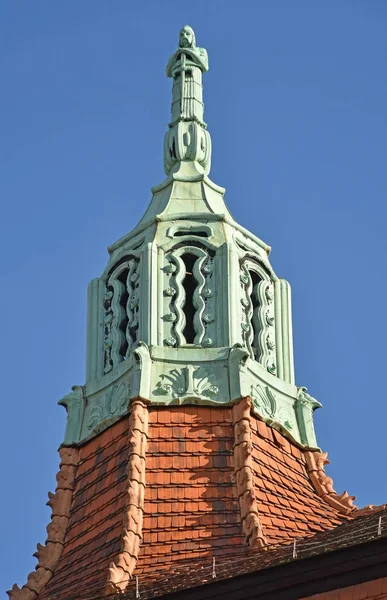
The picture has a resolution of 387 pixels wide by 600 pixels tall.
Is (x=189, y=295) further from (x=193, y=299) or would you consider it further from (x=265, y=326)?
(x=265, y=326)

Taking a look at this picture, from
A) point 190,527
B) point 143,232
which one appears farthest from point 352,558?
point 143,232

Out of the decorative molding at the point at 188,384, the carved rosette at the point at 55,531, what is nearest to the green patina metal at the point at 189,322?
the decorative molding at the point at 188,384

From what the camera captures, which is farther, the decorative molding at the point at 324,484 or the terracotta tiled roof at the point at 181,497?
the decorative molding at the point at 324,484

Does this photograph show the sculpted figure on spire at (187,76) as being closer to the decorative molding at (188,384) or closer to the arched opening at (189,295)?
the arched opening at (189,295)

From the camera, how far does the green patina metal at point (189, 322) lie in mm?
50938

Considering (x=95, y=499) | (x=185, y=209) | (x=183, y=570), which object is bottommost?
(x=183, y=570)

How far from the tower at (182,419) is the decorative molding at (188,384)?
3 centimetres

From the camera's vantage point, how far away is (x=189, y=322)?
52.5 metres

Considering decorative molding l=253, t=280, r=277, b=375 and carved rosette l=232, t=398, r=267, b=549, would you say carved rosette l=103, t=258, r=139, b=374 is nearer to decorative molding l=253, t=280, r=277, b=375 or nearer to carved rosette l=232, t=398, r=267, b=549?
decorative molding l=253, t=280, r=277, b=375

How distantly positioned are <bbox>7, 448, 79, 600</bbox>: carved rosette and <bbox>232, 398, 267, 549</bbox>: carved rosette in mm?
3770

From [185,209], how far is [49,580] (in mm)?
9620

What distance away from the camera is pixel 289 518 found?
159 ft

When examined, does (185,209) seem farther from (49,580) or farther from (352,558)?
(352,558)

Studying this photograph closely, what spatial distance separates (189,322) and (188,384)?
214 centimetres
